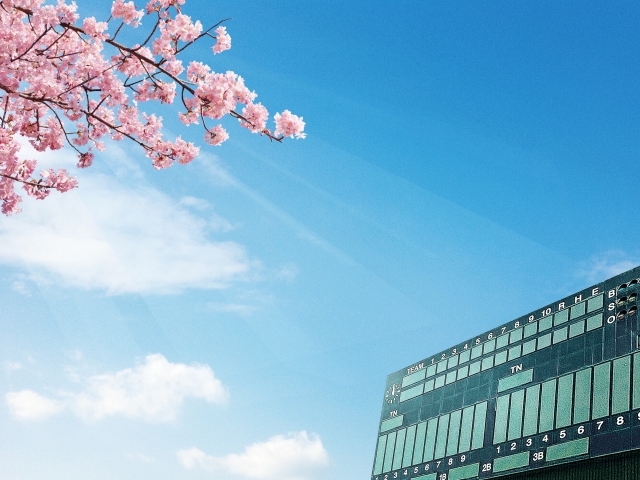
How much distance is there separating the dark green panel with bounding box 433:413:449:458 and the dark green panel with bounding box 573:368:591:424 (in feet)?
27.8

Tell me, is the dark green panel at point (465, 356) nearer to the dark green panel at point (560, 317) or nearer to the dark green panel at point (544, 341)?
the dark green panel at point (544, 341)

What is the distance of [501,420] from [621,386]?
6.61m

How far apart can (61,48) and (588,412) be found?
74.5ft

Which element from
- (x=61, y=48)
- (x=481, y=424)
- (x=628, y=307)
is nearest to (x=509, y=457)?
(x=481, y=424)

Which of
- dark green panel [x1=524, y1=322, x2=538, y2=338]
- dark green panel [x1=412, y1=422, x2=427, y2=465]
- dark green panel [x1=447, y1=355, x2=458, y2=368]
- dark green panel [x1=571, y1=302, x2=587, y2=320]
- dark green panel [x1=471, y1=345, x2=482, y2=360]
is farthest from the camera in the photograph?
dark green panel [x1=447, y1=355, x2=458, y2=368]

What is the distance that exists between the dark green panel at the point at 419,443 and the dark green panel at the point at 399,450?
4.07 feet

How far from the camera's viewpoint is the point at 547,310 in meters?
29.6

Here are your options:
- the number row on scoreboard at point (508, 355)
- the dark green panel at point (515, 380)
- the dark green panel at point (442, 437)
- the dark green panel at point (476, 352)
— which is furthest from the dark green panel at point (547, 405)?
the dark green panel at point (442, 437)

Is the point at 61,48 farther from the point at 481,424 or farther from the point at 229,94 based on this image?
the point at 481,424

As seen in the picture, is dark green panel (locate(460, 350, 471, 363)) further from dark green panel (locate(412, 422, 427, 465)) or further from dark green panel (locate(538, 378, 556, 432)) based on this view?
dark green panel (locate(538, 378, 556, 432))

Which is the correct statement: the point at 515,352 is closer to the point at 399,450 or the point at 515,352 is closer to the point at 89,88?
the point at 399,450

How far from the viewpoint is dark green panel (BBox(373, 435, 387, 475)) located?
3606cm

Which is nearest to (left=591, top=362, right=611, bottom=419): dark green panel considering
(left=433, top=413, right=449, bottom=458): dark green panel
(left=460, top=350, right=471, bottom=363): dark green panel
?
(left=460, top=350, right=471, bottom=363): dark green panel

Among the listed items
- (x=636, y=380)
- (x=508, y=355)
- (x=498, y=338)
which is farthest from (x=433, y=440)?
(x=636, y=380)
